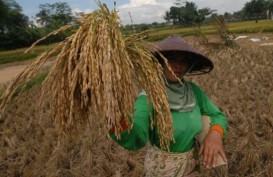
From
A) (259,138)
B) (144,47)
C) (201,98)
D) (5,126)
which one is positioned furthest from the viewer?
(5,126)

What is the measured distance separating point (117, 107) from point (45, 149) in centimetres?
274

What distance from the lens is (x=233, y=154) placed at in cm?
300

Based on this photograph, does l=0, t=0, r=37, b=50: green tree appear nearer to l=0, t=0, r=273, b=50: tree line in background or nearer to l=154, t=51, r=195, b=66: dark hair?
l=0, t=0, r=273, b=50: tree line in background

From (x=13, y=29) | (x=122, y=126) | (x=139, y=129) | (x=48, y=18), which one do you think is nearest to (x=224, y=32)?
(x=139, y=129)

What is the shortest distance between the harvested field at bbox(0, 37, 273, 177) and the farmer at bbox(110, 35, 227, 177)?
684 millimetres

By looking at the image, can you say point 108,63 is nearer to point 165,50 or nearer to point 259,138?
point 165,50

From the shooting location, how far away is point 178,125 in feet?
5.33

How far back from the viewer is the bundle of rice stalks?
3.33 feet

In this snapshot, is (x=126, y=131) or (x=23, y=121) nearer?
(x=126, y=131)

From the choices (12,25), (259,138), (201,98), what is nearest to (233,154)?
(259,138)

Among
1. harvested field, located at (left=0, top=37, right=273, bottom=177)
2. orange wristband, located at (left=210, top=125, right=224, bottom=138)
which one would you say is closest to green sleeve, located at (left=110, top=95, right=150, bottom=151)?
orange wristband, located at (left=210, top=125, right=224, bottom=138)

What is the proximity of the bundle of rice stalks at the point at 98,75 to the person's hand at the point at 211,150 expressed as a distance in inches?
20.4

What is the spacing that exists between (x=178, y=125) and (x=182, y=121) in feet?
0.09

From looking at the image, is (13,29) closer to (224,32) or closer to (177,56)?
(224,32)
